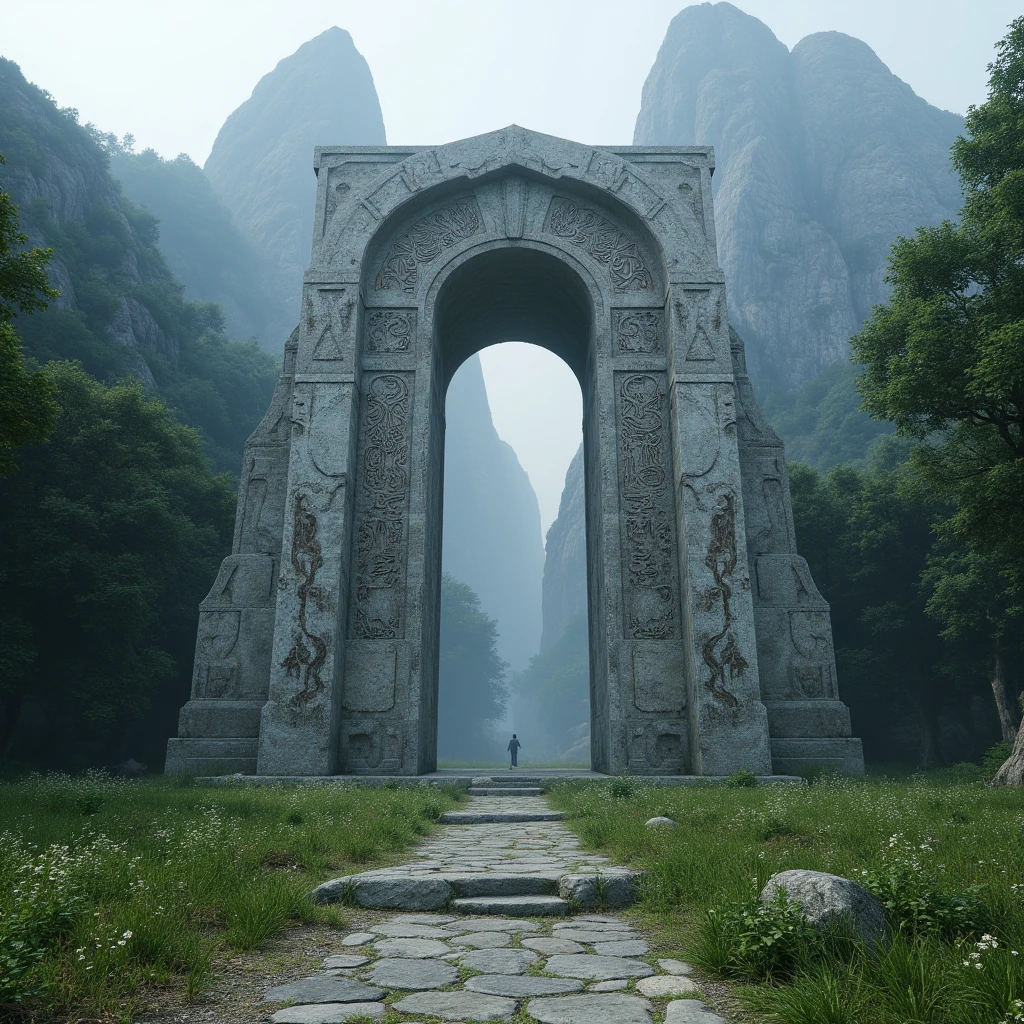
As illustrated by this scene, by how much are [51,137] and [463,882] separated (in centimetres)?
5532

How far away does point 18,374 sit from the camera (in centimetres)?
1049

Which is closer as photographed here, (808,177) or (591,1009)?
(591,1009)

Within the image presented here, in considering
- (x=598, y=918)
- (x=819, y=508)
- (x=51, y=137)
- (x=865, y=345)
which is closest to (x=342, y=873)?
(x=598, y=918)

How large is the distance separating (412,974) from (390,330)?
1531 centimetres

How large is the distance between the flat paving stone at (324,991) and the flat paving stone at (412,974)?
0.36ft

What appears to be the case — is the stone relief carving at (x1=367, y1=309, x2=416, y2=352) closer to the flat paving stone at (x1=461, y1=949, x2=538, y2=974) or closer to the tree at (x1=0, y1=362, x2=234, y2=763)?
the tree at (x1=0, y1=362, x2=234, y2=763)

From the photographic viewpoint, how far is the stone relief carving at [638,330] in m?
17.4

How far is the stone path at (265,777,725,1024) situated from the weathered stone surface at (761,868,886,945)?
2.09ft

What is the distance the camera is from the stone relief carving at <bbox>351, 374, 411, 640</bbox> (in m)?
15.8

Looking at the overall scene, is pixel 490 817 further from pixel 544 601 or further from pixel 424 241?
pixel 544 601

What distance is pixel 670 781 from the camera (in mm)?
13227

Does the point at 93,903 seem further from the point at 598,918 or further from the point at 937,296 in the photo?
the point at 937,296

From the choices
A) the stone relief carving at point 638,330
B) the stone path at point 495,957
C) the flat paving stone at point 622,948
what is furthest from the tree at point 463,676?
the flat paving stone at point 622,948

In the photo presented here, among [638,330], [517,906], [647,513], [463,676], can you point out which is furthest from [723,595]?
[463,676]
